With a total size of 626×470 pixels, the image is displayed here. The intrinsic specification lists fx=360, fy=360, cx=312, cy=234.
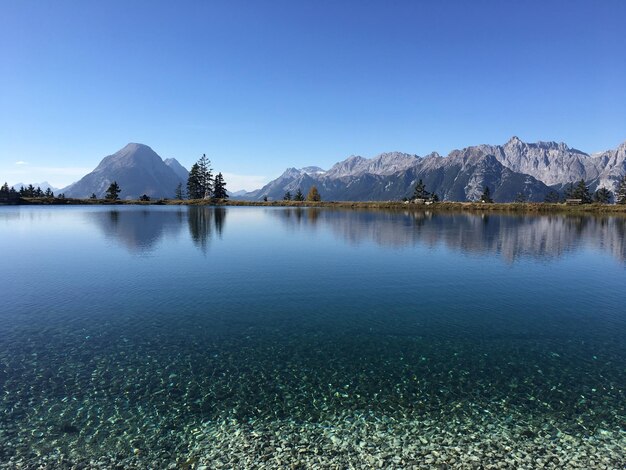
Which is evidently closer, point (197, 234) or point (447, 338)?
point (447, 338)

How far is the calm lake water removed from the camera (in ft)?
46.6

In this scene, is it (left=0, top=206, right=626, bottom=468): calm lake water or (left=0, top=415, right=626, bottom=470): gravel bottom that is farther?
(left=0, top=206, right=626, bottom=468): calm lake water

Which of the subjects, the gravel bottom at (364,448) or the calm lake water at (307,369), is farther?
the calm lake water at (307,369)

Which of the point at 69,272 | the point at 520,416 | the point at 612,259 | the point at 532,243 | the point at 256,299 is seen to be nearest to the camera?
the point at 520,416

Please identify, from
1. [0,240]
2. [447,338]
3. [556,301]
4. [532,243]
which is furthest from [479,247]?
[0,240]

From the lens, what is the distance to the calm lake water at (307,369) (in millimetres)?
14211

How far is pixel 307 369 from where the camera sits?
20.3 m

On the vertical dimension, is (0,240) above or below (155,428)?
above

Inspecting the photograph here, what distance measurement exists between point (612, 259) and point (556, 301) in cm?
3447

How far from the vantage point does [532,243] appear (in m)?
74.8

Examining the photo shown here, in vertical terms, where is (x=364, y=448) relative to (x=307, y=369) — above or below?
below

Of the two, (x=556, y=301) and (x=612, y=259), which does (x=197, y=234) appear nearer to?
(x=556, y=301)

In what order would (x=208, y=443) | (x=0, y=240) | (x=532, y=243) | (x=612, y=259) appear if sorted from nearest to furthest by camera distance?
(x=208, y=443), (x=612, y=259), (x=0, y=240), (x=532, y=243)

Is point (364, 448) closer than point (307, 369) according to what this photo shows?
Yes
